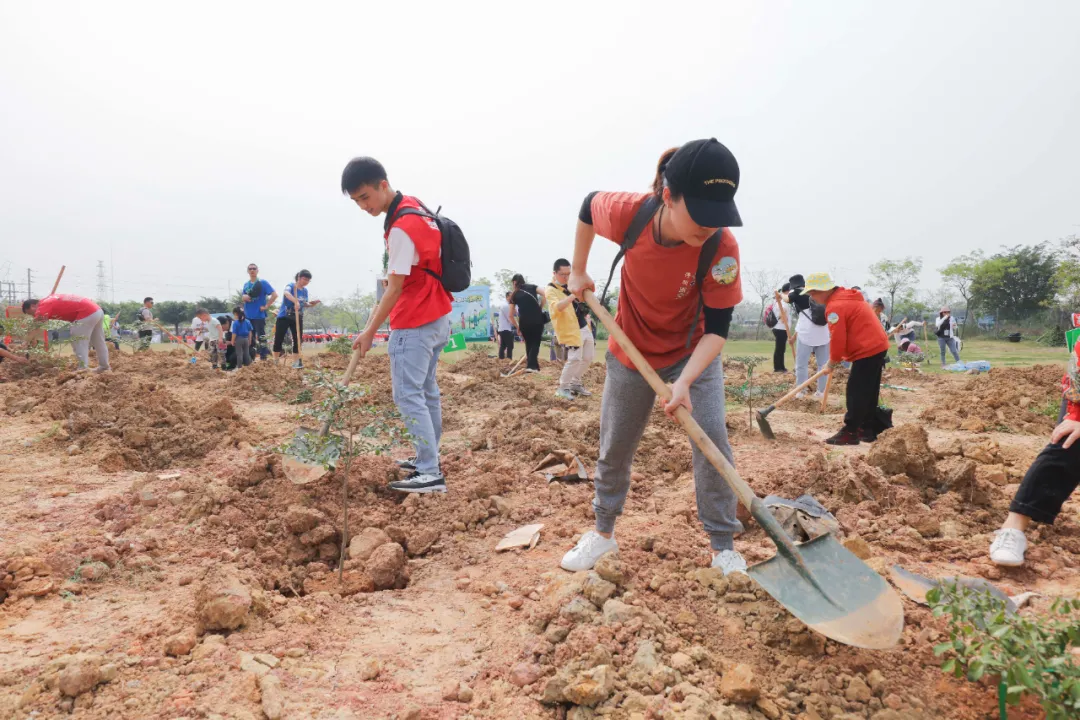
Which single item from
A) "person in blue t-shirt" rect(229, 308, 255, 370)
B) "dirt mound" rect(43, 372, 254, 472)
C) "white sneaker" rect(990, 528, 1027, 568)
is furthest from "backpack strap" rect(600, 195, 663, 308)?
"person in blue t-shirt" rect(229, 308, 255, 370)

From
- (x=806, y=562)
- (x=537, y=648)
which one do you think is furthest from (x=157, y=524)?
(x=806, y=562)

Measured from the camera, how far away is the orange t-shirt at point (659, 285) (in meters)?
2.05

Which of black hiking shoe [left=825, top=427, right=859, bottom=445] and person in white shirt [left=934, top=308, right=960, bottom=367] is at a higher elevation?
person in white shirt [left=934, top=308, right=960, bottom=367]

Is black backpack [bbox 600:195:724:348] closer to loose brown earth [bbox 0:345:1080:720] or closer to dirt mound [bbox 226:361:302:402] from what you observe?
Result: loose brown earth [bbox 0:345:1080:720]

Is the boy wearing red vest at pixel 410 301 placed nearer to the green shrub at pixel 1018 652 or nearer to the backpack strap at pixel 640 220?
the backpack strap at pixel 640 220

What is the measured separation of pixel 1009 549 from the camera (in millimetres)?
2539

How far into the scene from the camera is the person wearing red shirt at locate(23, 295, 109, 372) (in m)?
7.37

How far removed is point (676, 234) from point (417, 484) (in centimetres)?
A: 211

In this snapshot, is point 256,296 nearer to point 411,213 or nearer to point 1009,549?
point 411,213

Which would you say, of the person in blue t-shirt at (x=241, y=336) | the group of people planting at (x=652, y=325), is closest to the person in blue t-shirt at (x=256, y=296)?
the person in blue t-shirt at (x=241, y=336)

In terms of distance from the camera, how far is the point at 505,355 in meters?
12.0

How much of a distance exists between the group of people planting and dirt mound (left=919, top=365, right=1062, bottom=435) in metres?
2.17

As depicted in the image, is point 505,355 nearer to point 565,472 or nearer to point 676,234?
point 565,472

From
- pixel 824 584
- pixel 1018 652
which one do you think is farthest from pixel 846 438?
pixel 1018 652
